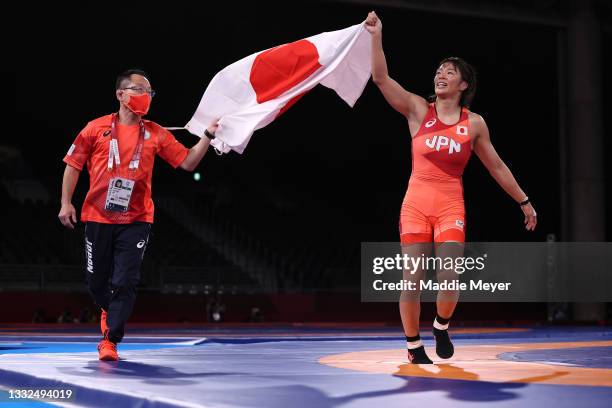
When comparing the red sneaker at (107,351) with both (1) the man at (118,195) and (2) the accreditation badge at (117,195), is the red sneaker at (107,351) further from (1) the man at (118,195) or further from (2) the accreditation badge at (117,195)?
(2) the accreditation badge at (117,195)

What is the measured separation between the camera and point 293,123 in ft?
76.0

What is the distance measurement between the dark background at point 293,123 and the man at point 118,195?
39.8ft

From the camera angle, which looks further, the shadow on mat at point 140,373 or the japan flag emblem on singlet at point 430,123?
the japan flag emblem on singlet at point 430,123

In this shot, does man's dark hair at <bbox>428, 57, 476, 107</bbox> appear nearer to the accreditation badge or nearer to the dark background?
the accreditation badge

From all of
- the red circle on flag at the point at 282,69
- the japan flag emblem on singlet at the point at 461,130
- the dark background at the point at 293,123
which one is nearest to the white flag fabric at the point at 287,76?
the red circle on flag at the point at 282,69

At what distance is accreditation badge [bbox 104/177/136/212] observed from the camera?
5.02 metres

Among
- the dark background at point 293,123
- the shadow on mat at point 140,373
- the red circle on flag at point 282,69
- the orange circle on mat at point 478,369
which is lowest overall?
the shadow on mat at point 140,373

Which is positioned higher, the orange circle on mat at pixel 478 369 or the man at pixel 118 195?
the man at pixel 118 195

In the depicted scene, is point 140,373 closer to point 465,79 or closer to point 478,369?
point 478,369

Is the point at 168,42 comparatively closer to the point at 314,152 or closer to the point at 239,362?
the point at 314,152

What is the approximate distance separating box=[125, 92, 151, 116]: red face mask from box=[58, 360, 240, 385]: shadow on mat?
143cm

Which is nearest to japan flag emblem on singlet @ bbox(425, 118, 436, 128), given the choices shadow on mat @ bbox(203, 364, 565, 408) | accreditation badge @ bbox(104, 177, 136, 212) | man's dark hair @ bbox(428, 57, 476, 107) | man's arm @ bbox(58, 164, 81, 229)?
man's dark hair @ bbox(428, 57, 476, 107)

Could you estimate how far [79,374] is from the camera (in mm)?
4043

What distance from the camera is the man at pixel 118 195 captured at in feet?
16.6
